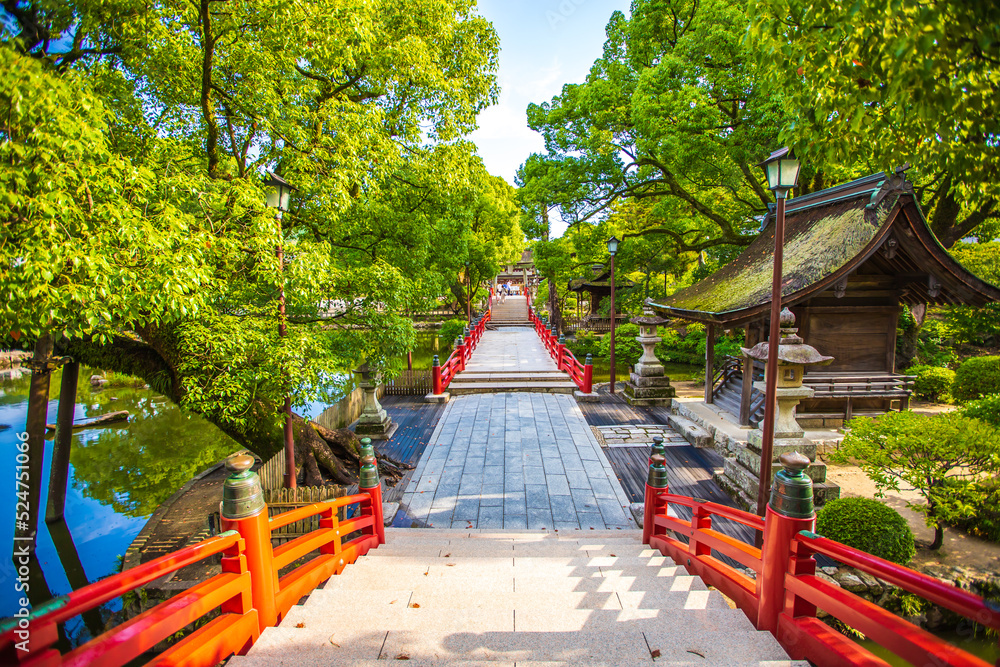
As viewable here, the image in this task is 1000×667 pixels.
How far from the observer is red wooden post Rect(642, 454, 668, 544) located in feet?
16.7

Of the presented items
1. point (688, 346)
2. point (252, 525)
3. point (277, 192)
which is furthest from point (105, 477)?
point (688, 346)

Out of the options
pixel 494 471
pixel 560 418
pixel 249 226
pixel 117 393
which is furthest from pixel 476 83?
pixel 117 393

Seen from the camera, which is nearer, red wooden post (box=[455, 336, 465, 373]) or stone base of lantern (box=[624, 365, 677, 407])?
stone base of lantern (box=[624, 365, 677, 407])

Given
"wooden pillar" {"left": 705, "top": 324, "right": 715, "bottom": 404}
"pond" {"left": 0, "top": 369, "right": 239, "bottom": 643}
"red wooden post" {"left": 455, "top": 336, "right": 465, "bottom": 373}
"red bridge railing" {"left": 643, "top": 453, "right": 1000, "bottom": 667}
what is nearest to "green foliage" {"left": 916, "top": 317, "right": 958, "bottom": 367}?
"wooden pillar" {"left": 705, "top": 324, "right": 715, "bottom": 404}

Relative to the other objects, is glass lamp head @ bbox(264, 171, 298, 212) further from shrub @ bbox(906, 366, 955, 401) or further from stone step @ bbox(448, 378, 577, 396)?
shrub @ bbox(906, 366, 955, 401)

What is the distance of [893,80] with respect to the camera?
9.50 feet

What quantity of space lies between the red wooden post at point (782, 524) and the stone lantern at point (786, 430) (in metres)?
4.90

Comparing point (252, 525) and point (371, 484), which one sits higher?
point (252, 525)

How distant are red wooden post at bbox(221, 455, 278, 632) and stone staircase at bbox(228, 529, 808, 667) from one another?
211mm

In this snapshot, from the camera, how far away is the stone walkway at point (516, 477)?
6539 millimetres

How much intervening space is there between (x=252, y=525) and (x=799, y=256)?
11.9m

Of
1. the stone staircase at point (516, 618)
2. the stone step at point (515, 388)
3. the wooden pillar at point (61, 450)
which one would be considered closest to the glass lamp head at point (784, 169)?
the stone staircase at point (516, 618)

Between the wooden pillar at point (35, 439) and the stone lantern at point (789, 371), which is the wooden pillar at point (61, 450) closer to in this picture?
the wooden pillar at point (35, 439)

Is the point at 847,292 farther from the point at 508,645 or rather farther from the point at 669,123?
the point at 508,645
